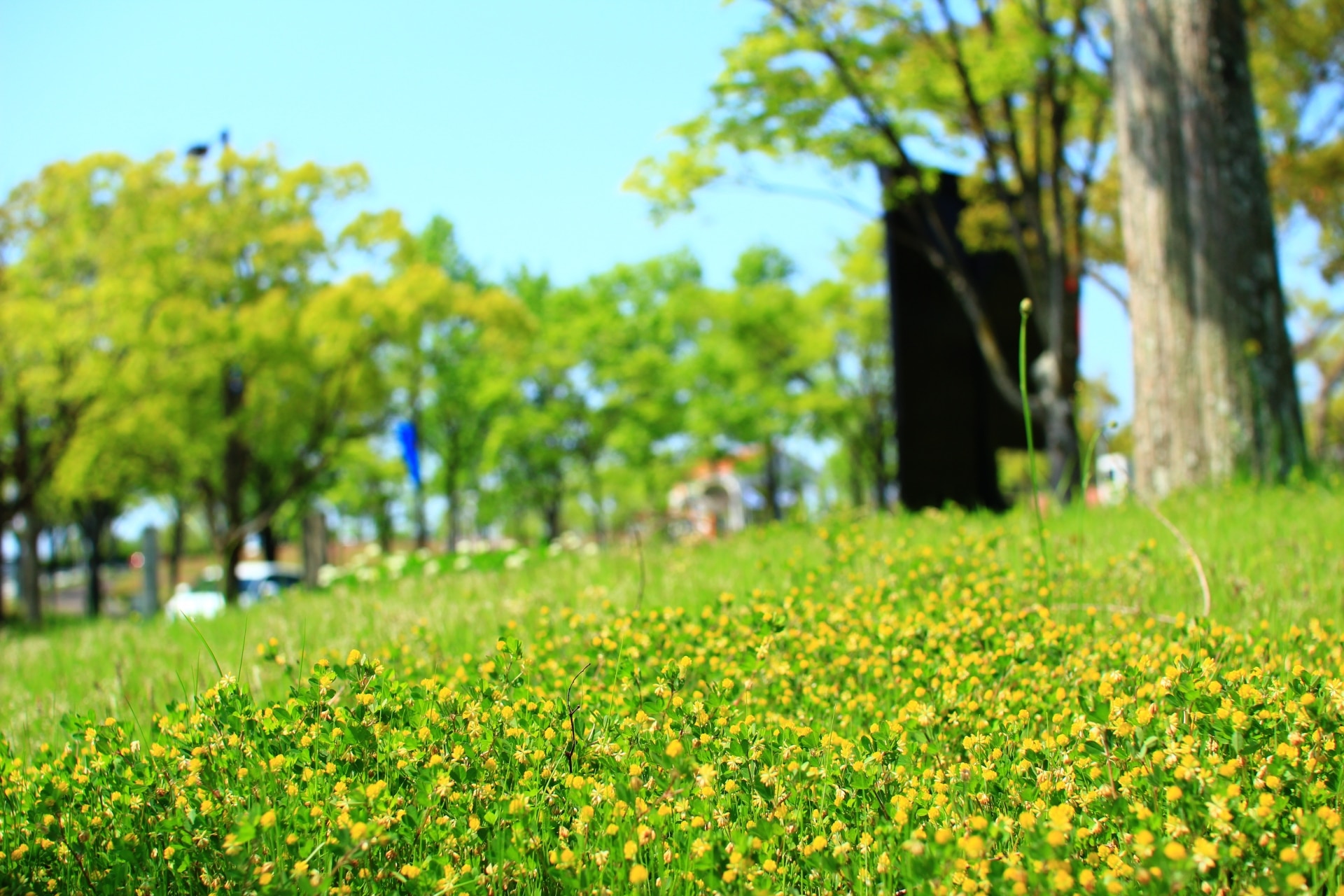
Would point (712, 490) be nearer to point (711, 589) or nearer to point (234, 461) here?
point (234, 461)

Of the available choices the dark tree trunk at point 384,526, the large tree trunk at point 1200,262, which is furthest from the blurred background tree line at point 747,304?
the dark tree trunk at point 384,526

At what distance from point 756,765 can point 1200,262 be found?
6.22 meters

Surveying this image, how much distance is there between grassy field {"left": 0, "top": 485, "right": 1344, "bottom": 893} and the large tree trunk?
3.55 meters

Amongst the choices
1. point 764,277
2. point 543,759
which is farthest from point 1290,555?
point 764,277

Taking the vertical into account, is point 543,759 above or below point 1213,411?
below

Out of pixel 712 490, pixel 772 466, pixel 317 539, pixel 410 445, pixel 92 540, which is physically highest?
pixel 410 445

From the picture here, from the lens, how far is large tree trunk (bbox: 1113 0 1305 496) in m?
6.57

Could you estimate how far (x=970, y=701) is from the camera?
2.41 metres

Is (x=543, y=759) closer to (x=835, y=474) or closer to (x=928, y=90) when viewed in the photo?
(x=928, y=90)

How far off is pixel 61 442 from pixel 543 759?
17417 millimetres

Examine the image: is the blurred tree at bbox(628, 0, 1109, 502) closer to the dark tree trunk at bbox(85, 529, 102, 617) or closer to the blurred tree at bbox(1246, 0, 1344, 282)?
the blurred tree at bbox(1246, 0, 1344, 282)

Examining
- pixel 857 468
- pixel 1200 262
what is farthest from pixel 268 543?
pixel 1200 262

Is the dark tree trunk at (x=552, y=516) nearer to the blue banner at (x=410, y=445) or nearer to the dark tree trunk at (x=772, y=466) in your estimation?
the dark tree trunk at (x=772, y=466)

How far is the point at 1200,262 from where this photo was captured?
22.3 feet
